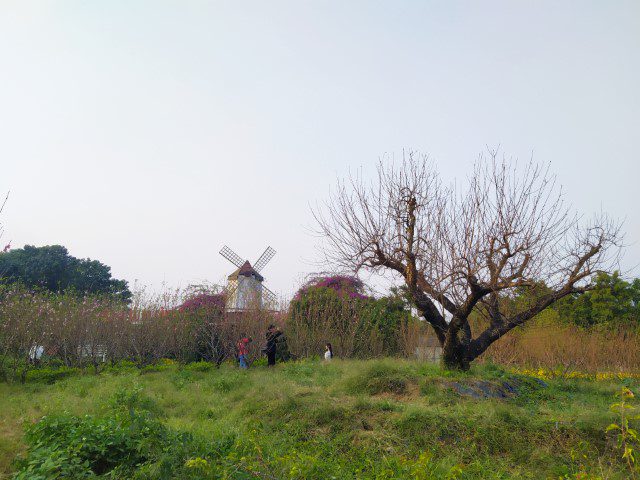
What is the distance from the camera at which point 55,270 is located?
33.8 metres

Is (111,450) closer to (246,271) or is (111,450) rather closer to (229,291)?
(229,291)

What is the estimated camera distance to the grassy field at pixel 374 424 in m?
5.30

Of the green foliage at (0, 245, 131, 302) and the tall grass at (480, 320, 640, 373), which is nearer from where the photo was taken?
the tall grass at (480, 320, 640, 373)

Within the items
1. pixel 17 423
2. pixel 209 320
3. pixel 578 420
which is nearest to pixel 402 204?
pixel 578 420

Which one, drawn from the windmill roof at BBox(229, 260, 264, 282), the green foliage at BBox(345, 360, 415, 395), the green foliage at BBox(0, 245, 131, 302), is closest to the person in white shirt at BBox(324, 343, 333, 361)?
the green foliage at BBox(345, 360, 415, 395)

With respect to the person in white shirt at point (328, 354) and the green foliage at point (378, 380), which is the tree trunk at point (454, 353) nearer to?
the green foliage at point (378, 380)

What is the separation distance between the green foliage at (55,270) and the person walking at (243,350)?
17783mm

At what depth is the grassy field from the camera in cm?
530

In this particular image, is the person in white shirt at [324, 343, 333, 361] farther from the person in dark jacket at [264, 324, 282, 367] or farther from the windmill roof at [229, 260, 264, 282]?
the windmill roof at [229, 260, 264, 282]

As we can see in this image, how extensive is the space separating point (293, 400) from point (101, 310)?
1001 centimetres

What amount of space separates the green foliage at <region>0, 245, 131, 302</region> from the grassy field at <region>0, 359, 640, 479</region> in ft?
80.0

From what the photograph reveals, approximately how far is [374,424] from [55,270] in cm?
3202

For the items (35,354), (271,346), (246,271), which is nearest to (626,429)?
Result: (271,346)

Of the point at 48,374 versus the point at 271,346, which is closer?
the point at 48,374
